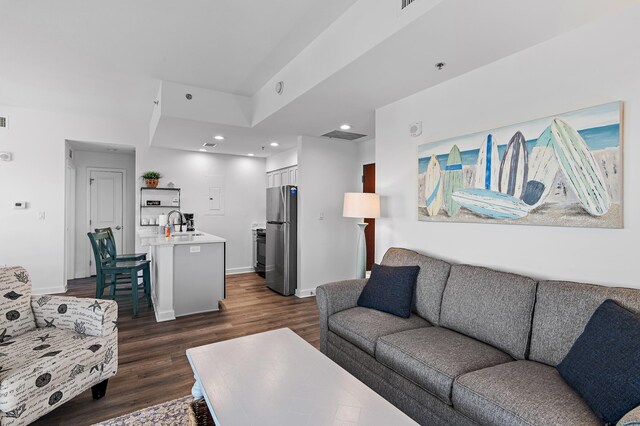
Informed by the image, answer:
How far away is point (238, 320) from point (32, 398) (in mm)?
2155

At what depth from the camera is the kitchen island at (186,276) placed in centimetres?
376

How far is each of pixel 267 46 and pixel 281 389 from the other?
2676 mm

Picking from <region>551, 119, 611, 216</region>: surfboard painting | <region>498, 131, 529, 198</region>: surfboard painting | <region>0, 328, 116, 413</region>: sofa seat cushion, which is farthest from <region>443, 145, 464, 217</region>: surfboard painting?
<region>0, 328, 116, 413</region>: sofa seat cushion

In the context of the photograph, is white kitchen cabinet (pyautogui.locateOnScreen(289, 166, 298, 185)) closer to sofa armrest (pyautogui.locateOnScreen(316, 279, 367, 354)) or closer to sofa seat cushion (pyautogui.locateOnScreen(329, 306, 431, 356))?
sofa armrest (pyautogui.locateOnScreen(316, 279, 367, 354))

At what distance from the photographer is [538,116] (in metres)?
2.12

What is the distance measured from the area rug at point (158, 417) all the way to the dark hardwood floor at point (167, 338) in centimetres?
8

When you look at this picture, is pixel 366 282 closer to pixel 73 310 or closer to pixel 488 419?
pixel 488 419

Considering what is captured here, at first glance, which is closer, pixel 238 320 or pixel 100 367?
pixel 100 367

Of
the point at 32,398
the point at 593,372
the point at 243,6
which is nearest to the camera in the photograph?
the point at 593,372

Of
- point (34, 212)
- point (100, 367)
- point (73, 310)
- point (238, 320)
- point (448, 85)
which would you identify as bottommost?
point (238, 320)

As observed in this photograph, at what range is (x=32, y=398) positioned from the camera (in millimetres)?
1717

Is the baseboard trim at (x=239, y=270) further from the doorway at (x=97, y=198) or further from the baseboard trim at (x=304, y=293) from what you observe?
the baseboard trim at (x=304, y=293)

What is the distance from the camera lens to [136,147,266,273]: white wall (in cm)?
594

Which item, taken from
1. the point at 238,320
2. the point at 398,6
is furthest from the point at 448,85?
the point at 238,320
